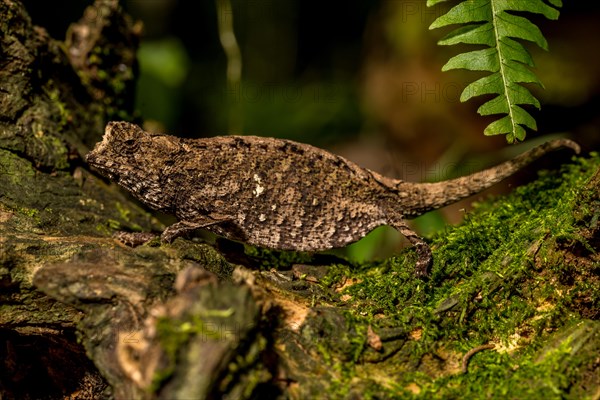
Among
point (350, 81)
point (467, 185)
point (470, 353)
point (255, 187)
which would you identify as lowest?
point (470, 353)

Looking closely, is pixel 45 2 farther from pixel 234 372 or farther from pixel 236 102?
pixel 234 372

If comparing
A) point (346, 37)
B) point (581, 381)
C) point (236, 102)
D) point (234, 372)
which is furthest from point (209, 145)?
point (346, 37)

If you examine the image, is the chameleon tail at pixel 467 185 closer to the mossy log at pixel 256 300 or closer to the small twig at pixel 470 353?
the mossy log at pixel 256 300

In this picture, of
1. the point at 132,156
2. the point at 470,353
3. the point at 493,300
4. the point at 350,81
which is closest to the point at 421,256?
the point at 493,300

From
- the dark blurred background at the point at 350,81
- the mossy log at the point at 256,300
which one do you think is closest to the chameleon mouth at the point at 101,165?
the mossy log at the point at 256,300

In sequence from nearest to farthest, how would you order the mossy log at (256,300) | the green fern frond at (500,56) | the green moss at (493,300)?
the mossy log at (256,300) < the green moss at (493,300) < the green fern frond at (500,56)

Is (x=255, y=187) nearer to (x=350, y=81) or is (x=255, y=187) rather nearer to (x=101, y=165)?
(x=101, y=165)
